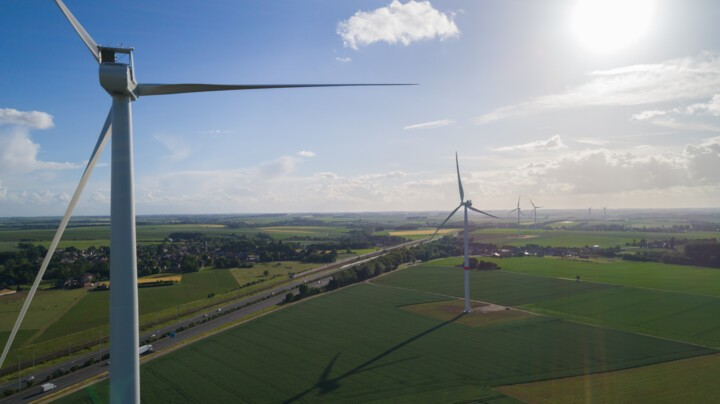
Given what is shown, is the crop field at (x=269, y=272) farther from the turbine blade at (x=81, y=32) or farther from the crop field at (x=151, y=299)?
the turbine blade at (x=81, y=32)

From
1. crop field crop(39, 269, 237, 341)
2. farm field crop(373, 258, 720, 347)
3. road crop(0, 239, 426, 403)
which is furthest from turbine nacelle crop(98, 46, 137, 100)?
farm field crop(373, 258, 720, 347)

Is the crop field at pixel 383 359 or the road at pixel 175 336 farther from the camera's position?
the road at pixel 175 336

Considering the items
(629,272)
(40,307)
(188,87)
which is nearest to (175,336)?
(40,307)

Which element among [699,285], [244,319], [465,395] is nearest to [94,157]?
[465,395]

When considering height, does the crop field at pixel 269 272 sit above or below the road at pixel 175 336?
above

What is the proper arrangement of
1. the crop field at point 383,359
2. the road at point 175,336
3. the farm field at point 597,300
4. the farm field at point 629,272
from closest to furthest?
the crop field at point 383,359, the road at point 175,336, the farm field at point 597,300, the farm field at point 629,272

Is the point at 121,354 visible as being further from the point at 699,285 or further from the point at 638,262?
the point at 638,262

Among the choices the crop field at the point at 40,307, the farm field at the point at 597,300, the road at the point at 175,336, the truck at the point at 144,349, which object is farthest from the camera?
the crop field at the point at 40,307

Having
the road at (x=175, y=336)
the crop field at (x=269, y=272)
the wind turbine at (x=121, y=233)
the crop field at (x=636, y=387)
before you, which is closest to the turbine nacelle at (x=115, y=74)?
the wind turbine at (x=121, y=233)
